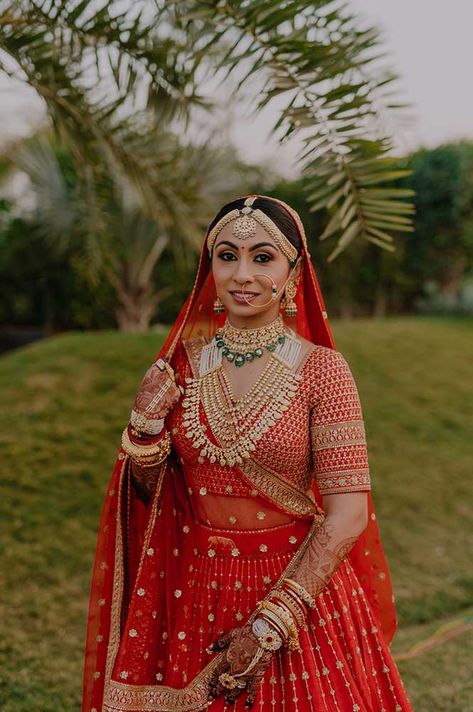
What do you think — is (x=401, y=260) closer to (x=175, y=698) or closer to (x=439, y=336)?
(x=439, y=336)

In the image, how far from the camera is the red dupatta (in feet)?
6.24

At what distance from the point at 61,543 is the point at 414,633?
2239 millimetres

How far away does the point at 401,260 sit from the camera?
1116 cm

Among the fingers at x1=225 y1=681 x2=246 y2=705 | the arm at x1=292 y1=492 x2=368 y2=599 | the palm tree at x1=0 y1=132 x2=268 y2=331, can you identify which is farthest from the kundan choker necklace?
the palm tree at x1=0 y1=132 x2=268 y2=331

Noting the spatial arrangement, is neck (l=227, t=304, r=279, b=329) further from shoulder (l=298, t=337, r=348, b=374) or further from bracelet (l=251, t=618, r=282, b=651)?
bracelet (l=251, t=618, r=282, b=651)

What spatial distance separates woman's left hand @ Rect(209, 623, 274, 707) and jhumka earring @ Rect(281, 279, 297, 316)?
0.80m

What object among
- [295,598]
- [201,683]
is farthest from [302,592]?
[201,683]

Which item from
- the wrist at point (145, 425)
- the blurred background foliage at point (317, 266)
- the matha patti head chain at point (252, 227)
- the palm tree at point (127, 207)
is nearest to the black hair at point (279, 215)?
the matha patti head chain at point (252, 227)

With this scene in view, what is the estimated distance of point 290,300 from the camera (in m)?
1.87

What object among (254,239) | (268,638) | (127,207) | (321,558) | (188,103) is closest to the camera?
(268,638)

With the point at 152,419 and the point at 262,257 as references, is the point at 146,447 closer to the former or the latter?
the point at 152,419

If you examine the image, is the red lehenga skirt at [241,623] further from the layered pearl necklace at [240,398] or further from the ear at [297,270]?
the ear at [297,270]

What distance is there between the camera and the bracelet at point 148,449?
1743 mm

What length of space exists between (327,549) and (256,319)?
599 millimetres
